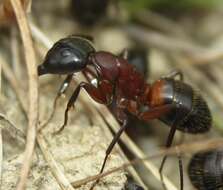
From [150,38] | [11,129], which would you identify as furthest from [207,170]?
[150,38]

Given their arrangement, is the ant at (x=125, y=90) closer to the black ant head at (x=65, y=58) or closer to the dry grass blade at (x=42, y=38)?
the black ant head at (x=65, y=58)

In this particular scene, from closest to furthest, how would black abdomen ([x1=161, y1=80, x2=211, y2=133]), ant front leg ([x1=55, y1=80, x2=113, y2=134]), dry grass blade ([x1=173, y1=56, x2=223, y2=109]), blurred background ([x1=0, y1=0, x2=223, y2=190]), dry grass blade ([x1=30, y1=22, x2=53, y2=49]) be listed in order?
1. ant front leg ([x1=55, y1=80, x2=113, y2=134])
2. black abdomen ([x1=161, y1=80, x2=211, y2=133])
3. dry grass blade ([x1=30, y1=22, x2=53, y2=49])
4. blurred background ([x1=0, y1=0, x2=223, y2=190])
5. dry grass blade ([x1=173, y1=56, x2=223, y2=109])

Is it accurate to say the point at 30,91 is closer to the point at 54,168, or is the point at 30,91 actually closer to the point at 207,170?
the point at 54,168

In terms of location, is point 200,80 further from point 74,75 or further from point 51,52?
point 51,52

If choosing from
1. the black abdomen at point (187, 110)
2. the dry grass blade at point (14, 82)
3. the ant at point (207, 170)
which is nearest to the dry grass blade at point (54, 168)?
the dry grass blade at point (14, 82)

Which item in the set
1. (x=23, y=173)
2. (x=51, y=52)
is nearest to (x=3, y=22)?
(x=51, y=52)

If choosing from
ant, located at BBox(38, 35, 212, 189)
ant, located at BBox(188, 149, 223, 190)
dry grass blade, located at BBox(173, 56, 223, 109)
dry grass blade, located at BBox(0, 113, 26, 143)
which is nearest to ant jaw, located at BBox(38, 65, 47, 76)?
ant, located at BBox(38, 35, 212, 189)

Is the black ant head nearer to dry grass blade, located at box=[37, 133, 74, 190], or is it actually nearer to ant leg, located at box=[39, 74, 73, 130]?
ant leg, located at box=[39, 74, 73, 130]

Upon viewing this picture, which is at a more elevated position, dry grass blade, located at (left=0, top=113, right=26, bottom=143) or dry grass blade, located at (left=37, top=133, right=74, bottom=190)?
dry grass blade, located at (left=0, top=113, right=26, bottom=143)
